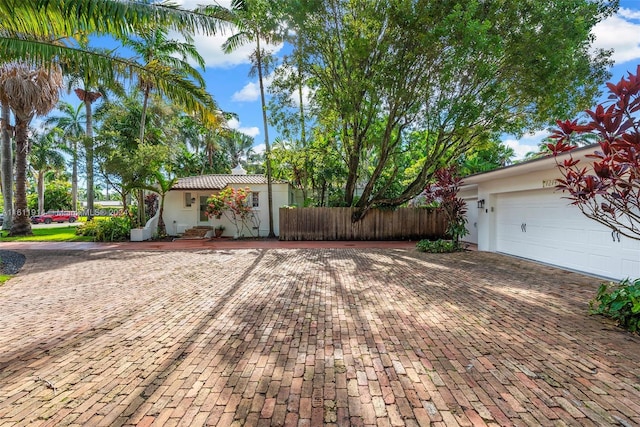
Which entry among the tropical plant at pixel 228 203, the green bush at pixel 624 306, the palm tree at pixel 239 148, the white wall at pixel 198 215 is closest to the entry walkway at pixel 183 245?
the tropical plant at pixel 228 203

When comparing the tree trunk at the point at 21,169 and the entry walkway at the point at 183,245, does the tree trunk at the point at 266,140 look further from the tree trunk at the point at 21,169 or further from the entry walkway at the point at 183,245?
the tree trunk at the point at 21,169

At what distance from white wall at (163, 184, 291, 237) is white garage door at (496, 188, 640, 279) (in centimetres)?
1073

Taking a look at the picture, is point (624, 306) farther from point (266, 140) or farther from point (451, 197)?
point (266, 140)

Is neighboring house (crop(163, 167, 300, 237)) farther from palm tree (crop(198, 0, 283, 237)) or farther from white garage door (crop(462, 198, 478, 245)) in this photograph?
white garage door (crop(462, 198, 478, 245))

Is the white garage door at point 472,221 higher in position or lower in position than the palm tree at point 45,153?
lower

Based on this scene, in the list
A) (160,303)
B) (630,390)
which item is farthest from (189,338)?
(630,390)

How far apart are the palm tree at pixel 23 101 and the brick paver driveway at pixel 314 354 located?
12.3m

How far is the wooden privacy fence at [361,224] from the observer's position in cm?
1537

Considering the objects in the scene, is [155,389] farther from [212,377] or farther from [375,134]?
[375,134]

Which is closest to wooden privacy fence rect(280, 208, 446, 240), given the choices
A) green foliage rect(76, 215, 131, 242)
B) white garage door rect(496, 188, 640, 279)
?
white garage door rect(496, 188, 640, 279)

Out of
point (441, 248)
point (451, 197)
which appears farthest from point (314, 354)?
point (451, 197)

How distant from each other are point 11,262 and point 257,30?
11.9 meters

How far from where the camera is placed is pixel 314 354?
334 cm

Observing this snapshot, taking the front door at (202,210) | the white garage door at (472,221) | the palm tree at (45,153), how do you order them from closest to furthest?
1. the white garage door at (472,221)
2. the front door at (202,210)
3. the palm tree at (45,153)
